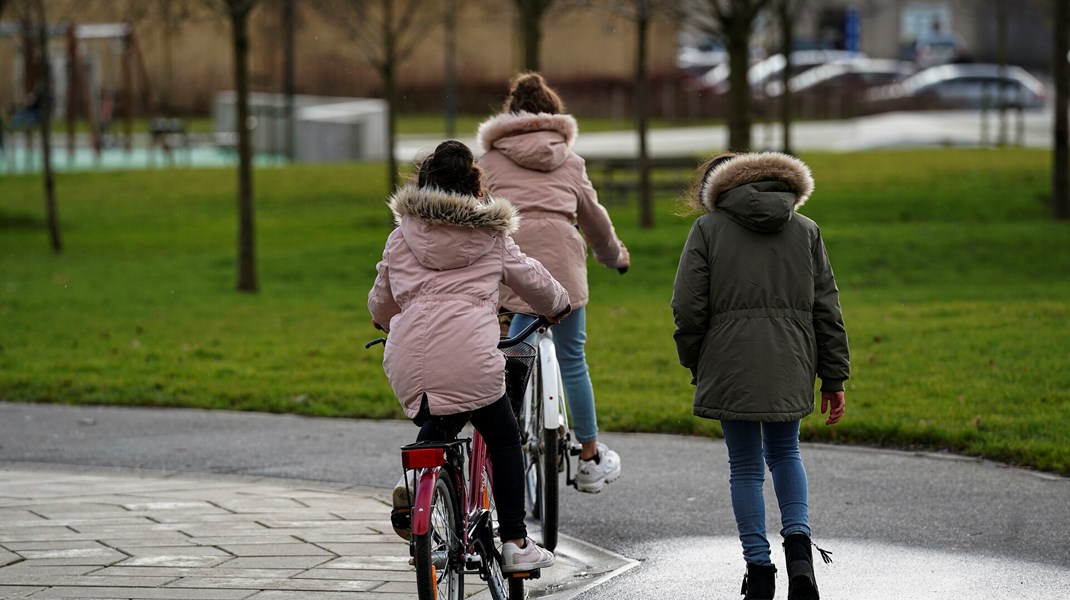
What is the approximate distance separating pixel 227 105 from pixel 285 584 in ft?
116

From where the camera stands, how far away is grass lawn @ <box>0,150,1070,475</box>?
902 cm

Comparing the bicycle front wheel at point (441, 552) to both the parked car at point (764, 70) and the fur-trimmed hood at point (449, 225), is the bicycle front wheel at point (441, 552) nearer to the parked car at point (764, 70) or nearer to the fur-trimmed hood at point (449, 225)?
the fur-trimmed hood at point (449, 225)

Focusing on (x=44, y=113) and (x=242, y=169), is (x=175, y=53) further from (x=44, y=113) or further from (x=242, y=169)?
(x=242, y=169)

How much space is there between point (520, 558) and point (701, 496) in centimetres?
212

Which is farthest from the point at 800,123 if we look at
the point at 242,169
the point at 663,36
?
the point at 242,169

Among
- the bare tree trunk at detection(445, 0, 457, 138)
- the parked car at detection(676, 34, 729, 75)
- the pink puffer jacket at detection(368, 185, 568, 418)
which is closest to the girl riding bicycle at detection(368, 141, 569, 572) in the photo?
the pink puffer jacket at detection(368, 185, 568, 418)

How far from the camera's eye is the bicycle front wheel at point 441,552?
4605mm

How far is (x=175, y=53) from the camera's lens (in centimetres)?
4862

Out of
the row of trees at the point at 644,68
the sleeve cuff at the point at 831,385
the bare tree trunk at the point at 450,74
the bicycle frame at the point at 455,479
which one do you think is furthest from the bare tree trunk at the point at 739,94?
the bare tree trunk at the point at 450,74

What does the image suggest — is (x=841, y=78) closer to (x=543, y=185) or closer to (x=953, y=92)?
(x=953, y=92)

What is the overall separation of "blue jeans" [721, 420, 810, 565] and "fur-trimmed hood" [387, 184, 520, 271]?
105cm

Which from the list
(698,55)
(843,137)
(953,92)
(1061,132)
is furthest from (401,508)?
(698,55)

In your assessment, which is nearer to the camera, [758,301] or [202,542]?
[758,301]

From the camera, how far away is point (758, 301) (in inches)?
199
